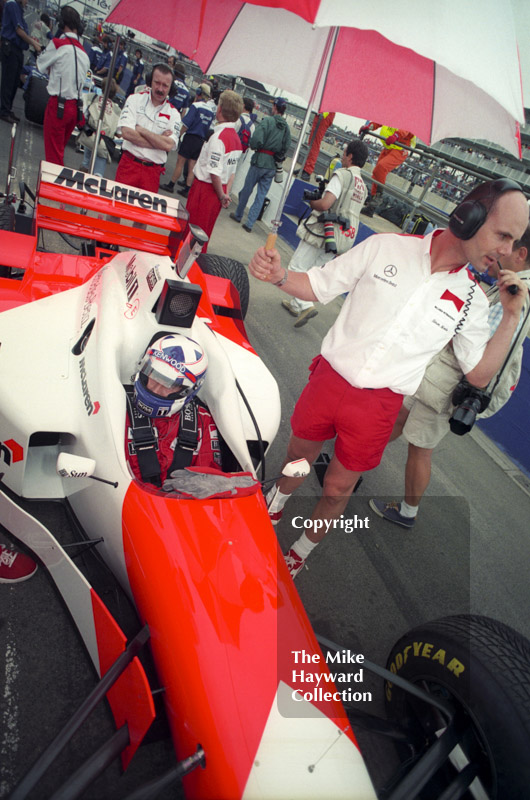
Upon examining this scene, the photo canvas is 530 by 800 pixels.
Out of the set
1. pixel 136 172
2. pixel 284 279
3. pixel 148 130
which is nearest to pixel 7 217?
pixel 136 172

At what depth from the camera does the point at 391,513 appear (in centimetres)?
327

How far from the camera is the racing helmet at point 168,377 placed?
199cm

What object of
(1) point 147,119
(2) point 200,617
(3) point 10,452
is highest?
(1) point 147,119

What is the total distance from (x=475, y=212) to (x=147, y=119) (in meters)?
3.88

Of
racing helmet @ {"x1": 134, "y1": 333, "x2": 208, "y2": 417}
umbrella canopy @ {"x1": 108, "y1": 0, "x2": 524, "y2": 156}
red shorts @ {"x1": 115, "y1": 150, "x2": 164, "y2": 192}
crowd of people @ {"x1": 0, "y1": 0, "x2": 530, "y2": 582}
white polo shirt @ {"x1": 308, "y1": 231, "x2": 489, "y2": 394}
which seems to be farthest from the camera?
red shorts @ {"x1": 115, "y1": 150, "x2": 164, "y2": 192}

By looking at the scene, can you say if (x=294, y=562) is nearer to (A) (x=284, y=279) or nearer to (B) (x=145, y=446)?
(B) (x=145, y=446)

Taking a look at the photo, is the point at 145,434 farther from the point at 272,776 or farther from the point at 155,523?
the point at 272,776

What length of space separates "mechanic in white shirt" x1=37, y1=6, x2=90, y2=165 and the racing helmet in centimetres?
480

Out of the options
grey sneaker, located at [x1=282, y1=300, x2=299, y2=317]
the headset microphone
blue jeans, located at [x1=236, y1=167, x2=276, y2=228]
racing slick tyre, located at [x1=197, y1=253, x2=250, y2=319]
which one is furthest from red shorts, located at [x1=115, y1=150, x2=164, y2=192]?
the headset microphone

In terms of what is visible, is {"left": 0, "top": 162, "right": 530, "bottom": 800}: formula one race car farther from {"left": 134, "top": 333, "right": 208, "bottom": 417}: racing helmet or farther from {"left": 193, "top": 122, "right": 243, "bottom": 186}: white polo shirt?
{"left": 193, "top": 122, "right": 243, "bottom": 186}: white polo shirt

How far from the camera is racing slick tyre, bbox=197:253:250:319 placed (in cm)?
416

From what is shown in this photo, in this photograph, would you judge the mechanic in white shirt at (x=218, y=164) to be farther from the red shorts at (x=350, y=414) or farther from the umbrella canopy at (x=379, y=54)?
the red shorts at (x=350, y=414)

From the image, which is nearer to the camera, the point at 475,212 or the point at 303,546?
the point at 475,212

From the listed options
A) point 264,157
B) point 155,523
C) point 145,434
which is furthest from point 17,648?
point 264,157
